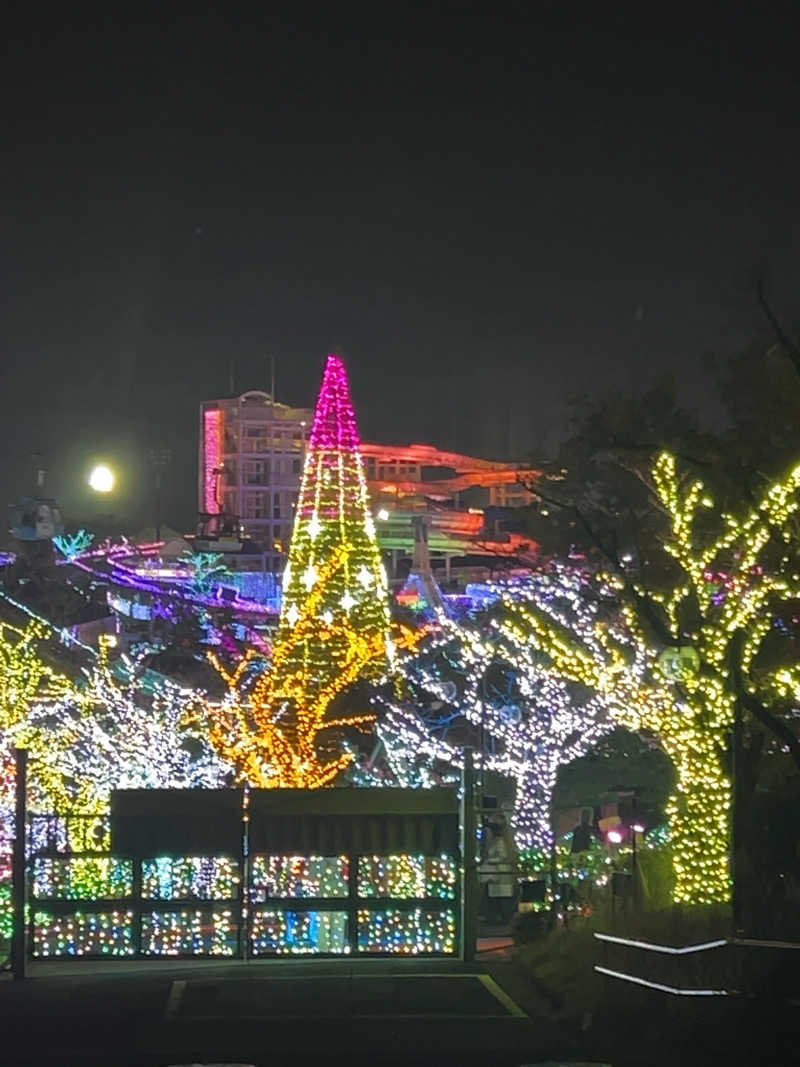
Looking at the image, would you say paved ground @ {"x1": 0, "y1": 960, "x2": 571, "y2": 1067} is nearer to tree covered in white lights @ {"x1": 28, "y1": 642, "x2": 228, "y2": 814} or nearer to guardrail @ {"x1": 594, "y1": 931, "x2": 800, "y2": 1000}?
guardrail @ {"x1": 594, "y1": 931, "x2": 800, "y2": 1000}

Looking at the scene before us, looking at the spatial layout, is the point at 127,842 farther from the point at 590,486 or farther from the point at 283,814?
the point at 590,486

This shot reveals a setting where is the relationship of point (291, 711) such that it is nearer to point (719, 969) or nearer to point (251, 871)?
point (251, 871)

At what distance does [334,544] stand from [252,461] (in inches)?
2396

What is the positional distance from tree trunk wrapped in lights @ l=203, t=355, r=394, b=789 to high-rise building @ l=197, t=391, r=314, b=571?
58.0m

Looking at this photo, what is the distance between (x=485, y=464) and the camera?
11331cm

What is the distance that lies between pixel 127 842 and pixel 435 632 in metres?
28.1

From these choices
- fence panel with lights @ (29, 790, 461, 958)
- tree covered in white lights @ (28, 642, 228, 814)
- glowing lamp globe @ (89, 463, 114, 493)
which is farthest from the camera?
tree covered in white lights @ (28, 642, 228, 814)

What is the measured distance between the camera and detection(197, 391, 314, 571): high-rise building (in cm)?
9681

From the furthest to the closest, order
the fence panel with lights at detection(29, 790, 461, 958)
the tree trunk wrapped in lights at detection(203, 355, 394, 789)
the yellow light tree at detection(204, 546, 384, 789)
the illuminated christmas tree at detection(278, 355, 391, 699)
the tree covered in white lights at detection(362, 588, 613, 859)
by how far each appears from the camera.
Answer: the illuminated christmas tree at detection(278, 355, 391, 699)
the tree trunk wrapped in lights at detection(203, 355, 394, 789)
the yellow light tree at detection(204, 546, 384, 789)
the tree covered in white lights at detection(362, 588, 613, 859)
the fence panel with lights at detection(29, 790, 461, 958)

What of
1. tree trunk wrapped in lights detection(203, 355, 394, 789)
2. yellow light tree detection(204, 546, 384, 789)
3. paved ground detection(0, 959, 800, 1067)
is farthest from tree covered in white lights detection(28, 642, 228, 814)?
paved ground detection(0, 959, 800, 1067)

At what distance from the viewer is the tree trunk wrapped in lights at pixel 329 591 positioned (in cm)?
3469

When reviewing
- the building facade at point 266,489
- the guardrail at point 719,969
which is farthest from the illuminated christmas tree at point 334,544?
the building facade at point 266,489

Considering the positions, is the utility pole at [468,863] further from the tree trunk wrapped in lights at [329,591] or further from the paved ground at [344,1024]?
the tree trunk wrapped in lights at [329,591]

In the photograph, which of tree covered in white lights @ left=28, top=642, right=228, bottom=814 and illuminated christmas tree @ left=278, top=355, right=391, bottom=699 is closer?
tree covered in white lights @ left=28, top=642, right=228, bottom=814
